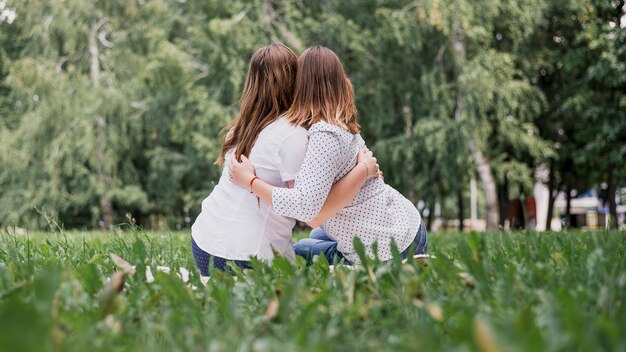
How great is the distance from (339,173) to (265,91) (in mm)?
514

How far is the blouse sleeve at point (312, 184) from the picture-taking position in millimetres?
2949

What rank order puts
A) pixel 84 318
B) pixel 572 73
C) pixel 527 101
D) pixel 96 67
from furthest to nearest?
pixel 96 67, pixel 572 73, pixel 527 101, pixel 84 318

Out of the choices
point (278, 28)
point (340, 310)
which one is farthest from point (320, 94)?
point (278, 28)

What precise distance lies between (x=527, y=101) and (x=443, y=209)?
171 inches

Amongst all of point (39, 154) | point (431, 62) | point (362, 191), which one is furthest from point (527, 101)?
point (362, 191)

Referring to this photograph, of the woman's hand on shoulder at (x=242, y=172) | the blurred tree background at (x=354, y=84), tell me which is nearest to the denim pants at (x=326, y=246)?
the woman's hand on shoulder at (x=242, y=172)

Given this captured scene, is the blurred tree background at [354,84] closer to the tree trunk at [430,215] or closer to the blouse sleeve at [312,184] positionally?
the tree trunk at [430,215]

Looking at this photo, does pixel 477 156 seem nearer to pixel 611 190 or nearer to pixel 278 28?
pixel 611 190

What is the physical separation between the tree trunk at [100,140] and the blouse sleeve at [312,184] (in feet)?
57.4

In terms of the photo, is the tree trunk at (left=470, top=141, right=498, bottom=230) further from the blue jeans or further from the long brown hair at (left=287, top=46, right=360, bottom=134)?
the blue jeans

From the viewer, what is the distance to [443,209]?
19797 mm

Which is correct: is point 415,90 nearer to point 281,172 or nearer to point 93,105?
point 93,105

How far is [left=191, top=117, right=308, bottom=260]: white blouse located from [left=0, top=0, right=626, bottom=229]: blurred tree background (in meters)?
11.0

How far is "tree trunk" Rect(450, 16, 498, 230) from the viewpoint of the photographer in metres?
16.1
